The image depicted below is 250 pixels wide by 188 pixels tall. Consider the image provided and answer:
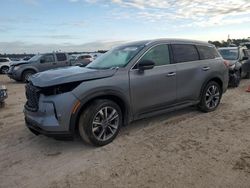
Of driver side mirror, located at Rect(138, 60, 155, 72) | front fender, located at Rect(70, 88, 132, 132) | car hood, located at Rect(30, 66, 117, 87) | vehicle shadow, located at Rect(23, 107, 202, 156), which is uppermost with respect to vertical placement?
driver side mirror, located at Rect(138, 60, 155, 72)

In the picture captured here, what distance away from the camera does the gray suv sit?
15.1ft

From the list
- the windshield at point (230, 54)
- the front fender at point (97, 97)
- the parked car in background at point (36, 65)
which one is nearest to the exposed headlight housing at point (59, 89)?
the front fender at point (97, 97)

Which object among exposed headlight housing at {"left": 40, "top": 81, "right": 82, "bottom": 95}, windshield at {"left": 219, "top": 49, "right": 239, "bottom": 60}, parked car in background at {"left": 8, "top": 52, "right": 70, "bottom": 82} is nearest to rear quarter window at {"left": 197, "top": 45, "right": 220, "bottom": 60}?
exposed headlight housing at {"left": 40, "top": 81, "right": 82, "bottom": 95}

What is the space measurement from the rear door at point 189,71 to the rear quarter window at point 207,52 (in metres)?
0.11

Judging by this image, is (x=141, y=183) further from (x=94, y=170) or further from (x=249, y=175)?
(x=249, y=175)

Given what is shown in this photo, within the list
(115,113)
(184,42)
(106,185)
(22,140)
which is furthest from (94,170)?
(184,42)

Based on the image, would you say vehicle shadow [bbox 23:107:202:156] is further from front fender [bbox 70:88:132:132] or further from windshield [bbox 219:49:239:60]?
windshield [bbox 219:49:239:60]

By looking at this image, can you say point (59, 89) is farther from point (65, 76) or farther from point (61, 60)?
point (61, 60)

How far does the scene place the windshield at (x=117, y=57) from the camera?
218 inches

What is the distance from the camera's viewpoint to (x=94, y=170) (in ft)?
13.5

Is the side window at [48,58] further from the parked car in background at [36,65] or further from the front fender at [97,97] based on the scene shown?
the front fender at [97,97]

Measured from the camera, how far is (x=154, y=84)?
559cm

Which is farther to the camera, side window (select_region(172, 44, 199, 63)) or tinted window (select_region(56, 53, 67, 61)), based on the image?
tinted window (select_region(56, 53, 67, 61))

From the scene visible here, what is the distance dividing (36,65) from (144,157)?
1397 centimetres
